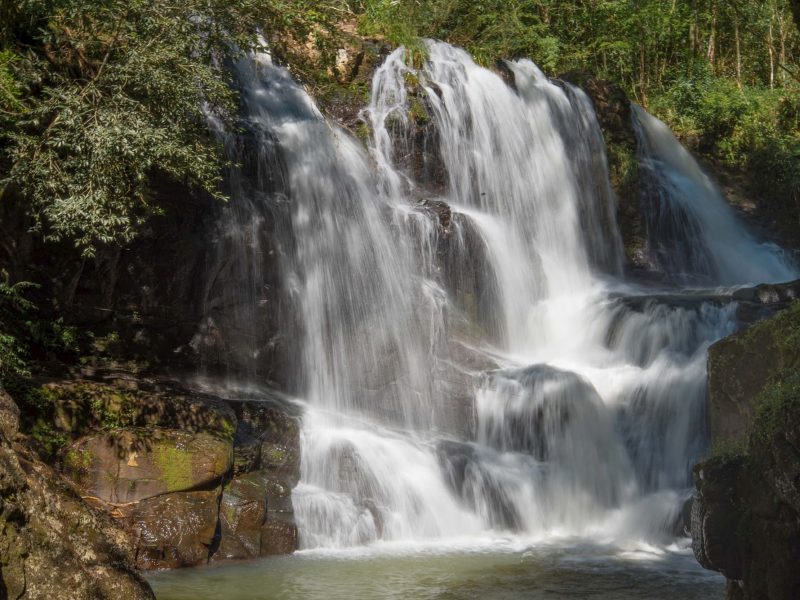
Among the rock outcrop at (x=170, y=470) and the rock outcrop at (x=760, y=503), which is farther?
the rock outcrop at (x=170, y=470)

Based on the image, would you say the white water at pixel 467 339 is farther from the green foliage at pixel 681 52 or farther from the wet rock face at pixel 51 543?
the wet rock face at pixel 51 543

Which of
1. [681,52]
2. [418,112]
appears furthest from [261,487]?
[681,52]

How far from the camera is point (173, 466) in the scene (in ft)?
32.2

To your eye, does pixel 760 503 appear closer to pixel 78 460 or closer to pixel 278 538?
pixel 278 538

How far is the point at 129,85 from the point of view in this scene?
10.5 meters

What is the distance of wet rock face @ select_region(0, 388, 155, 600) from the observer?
447 centimetres

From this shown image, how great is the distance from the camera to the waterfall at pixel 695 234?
64.3ft

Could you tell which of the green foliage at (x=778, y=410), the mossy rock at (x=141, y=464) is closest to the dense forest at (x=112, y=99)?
the mossy rock at (x=141, y=464)

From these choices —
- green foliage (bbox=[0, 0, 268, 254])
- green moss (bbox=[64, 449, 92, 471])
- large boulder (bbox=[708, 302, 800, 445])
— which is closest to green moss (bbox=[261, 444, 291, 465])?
green moss (bbox=[64, 449, 92, 471])

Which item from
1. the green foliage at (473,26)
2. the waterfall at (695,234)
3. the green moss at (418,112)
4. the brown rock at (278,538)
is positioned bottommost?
the brown rock at (278,538)

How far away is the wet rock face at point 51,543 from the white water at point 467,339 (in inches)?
228

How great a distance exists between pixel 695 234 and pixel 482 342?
7278mm

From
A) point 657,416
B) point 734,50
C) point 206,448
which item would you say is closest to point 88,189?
point 206,448

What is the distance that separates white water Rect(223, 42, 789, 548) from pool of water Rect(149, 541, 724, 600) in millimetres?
742
